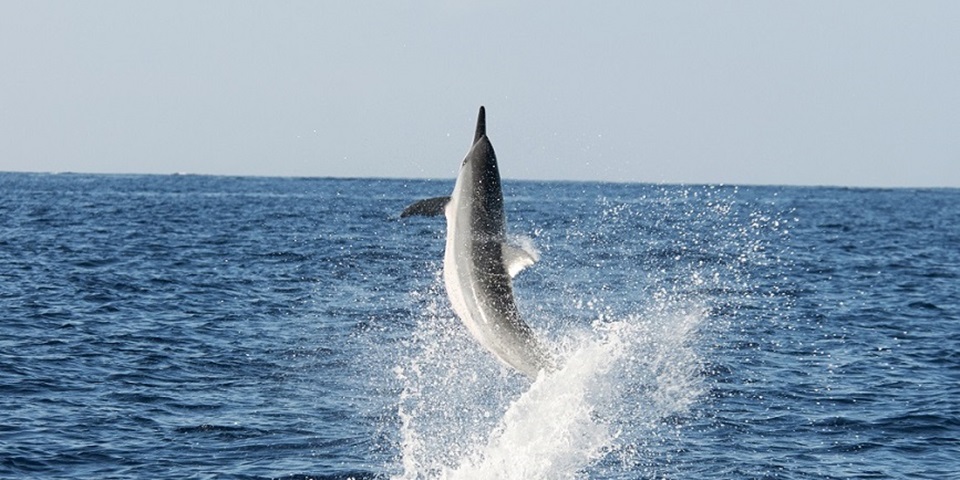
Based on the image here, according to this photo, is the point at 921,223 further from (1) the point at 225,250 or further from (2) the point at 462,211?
(2) the point at 462,211

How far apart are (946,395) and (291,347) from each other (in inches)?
442

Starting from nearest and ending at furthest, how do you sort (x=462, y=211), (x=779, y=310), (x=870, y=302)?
(x=462, y=211) → (x=779, y=310) → (x=870, y=302)

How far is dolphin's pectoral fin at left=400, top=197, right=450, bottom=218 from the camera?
38.4 ft

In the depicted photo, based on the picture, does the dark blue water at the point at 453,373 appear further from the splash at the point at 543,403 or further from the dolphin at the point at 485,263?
the dolphin at the point at 485,263

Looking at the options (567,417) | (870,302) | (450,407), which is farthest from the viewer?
(870,302)

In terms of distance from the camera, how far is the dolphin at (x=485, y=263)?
11.3 meters

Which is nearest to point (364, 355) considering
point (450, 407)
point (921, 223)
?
point (450, 407)

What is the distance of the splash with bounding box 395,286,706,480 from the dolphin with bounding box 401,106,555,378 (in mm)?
529

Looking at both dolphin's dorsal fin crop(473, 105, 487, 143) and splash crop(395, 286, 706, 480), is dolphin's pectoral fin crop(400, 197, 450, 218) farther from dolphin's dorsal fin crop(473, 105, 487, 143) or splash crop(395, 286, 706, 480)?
splash crop(395, 286, 706, 480)

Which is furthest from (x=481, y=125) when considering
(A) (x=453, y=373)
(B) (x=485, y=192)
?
(A) (x=453, y=373)

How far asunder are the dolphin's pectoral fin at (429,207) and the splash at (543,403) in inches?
71.2

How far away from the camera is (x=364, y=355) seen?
2288 centimetres

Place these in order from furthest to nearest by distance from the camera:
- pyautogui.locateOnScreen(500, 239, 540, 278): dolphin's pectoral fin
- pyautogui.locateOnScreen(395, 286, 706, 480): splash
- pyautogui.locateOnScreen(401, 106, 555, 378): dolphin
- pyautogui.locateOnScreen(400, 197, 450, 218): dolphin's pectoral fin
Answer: pyautogui.locateOnScreen(395, 286, 706, 480): splash < pyautogui.locateOnScreen(400, 197, 450, 218): dolphin's pectoral fin < pyautogui.locateOnScreen(500, 239, 540, 278): dolphin's pectoral fin < pyautogui.locateOnScreen(401, 106, 555, 378): dolphin

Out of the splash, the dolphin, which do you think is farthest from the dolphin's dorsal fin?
the splash
